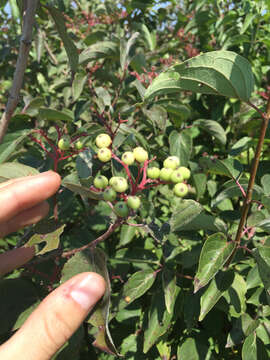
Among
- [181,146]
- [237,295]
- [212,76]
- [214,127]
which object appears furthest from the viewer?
[214,127]

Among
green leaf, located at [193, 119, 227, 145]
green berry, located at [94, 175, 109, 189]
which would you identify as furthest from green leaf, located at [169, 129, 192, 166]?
green berry, located at [94, 175, 109, 189]

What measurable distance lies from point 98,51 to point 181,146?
2.47 ft

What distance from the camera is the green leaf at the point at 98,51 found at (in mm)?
1680

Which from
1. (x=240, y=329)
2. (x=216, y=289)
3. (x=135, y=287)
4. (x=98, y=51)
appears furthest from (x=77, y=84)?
(x=240, y=329)

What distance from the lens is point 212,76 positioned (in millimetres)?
891

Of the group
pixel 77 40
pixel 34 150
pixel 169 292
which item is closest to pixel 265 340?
pixel 169 292

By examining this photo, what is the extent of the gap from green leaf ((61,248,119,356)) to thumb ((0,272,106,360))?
1.9 inches

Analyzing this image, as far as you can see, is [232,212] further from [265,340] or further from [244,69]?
[244,69]

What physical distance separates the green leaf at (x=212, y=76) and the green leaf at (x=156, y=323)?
3.25 feet

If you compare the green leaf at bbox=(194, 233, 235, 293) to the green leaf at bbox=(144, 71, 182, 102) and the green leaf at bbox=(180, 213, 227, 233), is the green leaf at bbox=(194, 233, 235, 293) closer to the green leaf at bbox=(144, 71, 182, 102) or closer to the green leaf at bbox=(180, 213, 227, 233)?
the green leaf at bbox=(180, 213, 227, 233)

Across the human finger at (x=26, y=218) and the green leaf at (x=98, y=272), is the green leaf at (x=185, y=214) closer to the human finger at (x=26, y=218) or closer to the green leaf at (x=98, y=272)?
the green leaf at (x=98, y=272)

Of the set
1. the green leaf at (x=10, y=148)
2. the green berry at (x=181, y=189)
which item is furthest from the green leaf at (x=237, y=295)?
the green leaf at (x=10, y=148)

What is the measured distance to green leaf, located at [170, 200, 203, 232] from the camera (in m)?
1.15

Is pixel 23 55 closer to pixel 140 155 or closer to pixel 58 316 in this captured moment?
pixel 140 155
